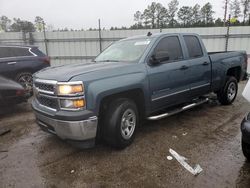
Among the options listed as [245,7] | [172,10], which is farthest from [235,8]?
[172,10]

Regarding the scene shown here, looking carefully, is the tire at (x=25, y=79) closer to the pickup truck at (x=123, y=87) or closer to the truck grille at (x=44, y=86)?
the pickup truck at (x=123, y=87)

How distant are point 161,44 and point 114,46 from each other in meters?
1.16

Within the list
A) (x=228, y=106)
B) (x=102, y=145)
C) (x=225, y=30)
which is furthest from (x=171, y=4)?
(x=102, y=145)

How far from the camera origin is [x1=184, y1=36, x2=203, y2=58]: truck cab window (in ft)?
15.5

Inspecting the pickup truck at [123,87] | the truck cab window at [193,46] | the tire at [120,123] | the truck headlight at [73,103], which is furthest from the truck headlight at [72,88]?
the truck cab window at [193,46]

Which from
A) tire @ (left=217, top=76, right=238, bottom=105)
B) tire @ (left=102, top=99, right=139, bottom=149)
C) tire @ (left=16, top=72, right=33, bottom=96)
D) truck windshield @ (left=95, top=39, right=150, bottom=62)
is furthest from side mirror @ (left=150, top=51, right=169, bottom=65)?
tire @ (left=16, top=72, right=33, bottom=96)

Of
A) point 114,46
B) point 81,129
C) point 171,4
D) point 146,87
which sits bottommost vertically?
point 81,129

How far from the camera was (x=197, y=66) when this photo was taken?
4703 mm

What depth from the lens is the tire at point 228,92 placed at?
571 centimetres

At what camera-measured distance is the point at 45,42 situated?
1271cm

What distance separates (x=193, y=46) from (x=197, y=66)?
52 centimetres

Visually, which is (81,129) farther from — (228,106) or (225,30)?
(225,30)

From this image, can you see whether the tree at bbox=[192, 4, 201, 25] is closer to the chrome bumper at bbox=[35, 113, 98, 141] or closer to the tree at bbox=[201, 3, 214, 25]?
the tree at bbox=[201, 3, 214, 25]

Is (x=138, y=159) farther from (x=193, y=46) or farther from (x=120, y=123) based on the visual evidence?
(x=193, y=46)
